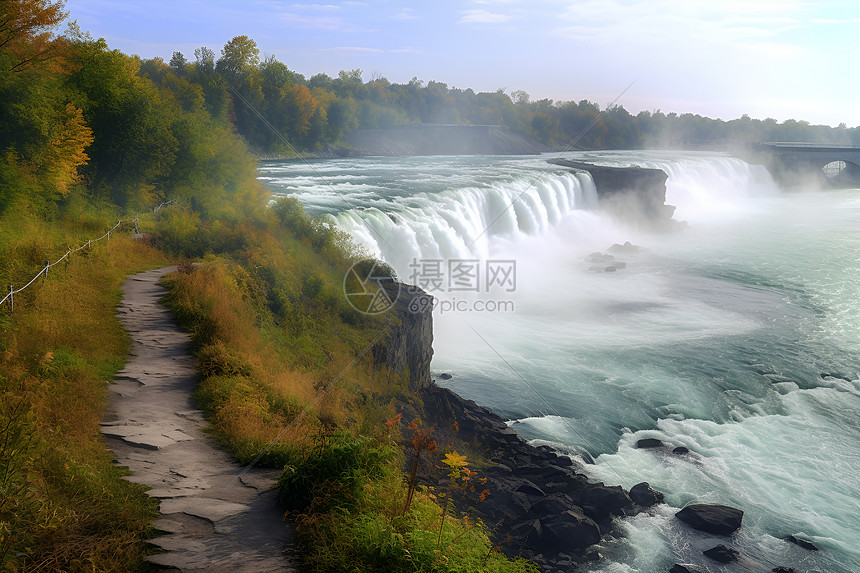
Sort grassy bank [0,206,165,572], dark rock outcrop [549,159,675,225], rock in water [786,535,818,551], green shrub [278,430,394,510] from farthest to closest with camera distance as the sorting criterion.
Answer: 1. dark rock outcrop [549,159,675,225]
2. rock in water [786,535,818,551]
3. green shrub [278,430,394,510]
4. grassy bank [0,206,165,572]

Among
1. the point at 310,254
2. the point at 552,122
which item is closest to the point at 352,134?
the point at 552,122

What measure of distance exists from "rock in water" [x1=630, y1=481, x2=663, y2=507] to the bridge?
85737 millimetres

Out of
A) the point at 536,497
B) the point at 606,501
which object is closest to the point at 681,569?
the point at 606,501

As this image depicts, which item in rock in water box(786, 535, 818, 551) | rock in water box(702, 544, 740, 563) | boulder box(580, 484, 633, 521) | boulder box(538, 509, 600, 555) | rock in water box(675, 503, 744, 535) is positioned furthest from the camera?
boulder box(580, 484, 633, 521)

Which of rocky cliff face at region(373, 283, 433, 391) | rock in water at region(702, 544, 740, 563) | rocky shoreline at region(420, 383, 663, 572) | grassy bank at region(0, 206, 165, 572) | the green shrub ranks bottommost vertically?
rock in water at region(702, 544, 740, 563)

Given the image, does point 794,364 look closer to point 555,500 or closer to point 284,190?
point 555,500

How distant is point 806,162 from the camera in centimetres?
8650

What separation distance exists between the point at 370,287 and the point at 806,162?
9103cm

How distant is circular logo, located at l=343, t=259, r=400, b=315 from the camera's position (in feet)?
55.8

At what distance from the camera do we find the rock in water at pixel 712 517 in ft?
40.0

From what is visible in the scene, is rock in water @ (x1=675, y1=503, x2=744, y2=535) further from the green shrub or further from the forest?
the green shrub

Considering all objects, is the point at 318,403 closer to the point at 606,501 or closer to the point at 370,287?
the point at 606,501

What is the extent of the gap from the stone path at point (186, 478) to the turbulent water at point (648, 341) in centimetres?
698

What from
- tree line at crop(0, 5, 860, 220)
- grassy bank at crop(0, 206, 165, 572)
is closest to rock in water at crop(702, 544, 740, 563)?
grassy bank at crop(0, 206, 165, 572)
